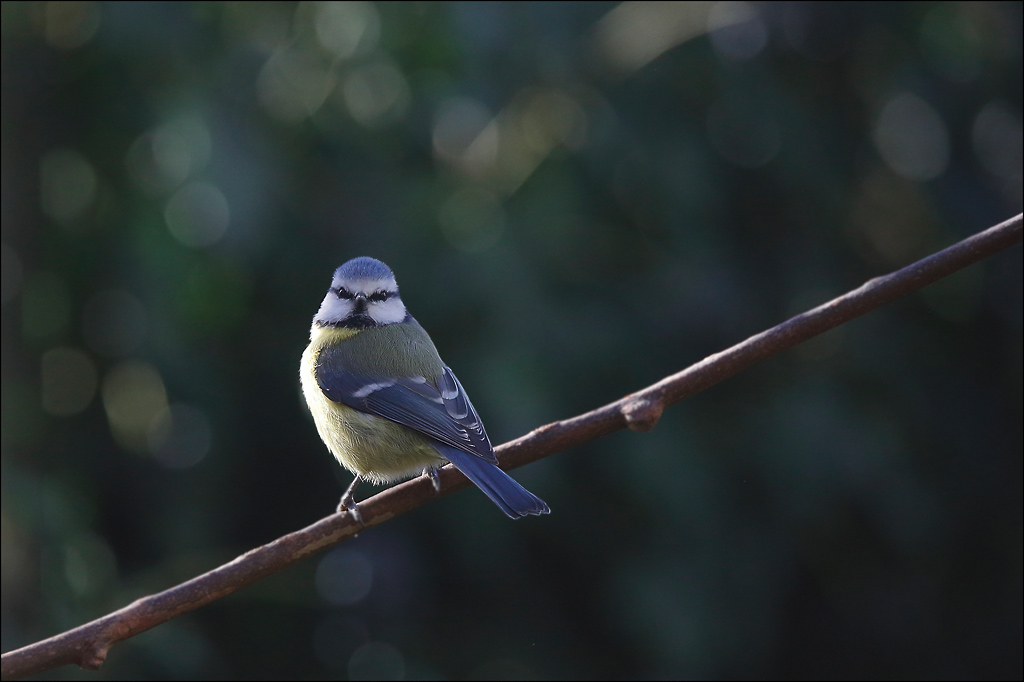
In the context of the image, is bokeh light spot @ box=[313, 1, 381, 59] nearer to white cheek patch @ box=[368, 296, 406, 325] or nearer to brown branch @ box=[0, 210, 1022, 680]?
white cheek patch @ box=[368, 296, 406, 325]

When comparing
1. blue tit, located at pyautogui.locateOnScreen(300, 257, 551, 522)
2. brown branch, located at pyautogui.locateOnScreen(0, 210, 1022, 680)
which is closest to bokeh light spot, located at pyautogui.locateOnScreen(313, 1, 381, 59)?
blue tit, located at pyautogui.locateOnScreen(300, 257, 551, 522)

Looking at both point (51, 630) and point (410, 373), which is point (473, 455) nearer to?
point (410, 373)

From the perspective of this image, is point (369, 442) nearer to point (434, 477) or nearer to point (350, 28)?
point (434, 477)

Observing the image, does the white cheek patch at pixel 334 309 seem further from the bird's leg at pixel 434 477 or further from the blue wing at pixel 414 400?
the bird's leg at pixel 434 477

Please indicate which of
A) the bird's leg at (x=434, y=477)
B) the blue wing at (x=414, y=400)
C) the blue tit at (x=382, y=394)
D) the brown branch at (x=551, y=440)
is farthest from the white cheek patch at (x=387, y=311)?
the brown branch at (x=551, y=440)

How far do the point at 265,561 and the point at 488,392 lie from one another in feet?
3.32

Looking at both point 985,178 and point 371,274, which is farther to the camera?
point 985,178

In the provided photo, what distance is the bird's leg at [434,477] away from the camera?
1357mm

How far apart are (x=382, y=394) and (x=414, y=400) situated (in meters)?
0.07

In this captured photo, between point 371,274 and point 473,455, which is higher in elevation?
point 371,274

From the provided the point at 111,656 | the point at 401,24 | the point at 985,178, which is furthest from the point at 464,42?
the point at 111,656

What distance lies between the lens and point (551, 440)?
1.23m

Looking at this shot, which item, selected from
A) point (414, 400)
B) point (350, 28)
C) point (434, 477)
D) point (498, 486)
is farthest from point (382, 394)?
point (350, 28)

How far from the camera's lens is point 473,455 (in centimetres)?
142
